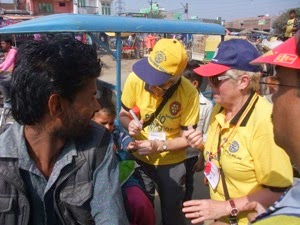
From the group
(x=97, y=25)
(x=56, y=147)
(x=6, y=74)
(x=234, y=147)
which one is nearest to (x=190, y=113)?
(x=234, y=147)

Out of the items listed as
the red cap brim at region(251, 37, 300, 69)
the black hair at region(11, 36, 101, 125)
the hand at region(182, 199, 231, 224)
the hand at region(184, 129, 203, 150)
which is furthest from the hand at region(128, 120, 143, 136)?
the red cap brim at region(251, 37, 300, 69)

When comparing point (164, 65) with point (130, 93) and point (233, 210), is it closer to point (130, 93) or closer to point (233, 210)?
point (130, 93)

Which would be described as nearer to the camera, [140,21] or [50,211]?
[50,211]

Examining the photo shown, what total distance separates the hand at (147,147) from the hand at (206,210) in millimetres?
600

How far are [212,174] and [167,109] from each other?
0.61 m

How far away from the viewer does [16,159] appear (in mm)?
1268

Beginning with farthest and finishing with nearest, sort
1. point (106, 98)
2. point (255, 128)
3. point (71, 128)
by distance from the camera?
point (106, 98)
point (255, 128)
point (71, 128)

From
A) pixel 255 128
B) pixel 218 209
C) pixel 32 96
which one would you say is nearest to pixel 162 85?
pixel 255 128

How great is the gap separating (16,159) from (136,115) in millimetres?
1165

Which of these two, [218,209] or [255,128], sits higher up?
[255,128]

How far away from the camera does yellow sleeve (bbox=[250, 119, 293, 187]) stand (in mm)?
1548

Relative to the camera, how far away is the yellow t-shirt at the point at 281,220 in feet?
2.38

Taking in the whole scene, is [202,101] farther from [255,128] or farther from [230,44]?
[255,128]

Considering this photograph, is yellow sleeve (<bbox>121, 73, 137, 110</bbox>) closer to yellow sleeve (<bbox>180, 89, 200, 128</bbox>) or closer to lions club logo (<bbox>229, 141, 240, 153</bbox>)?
yellow sleeve (<bbox>180, 89, 200, 128</bbox>)
